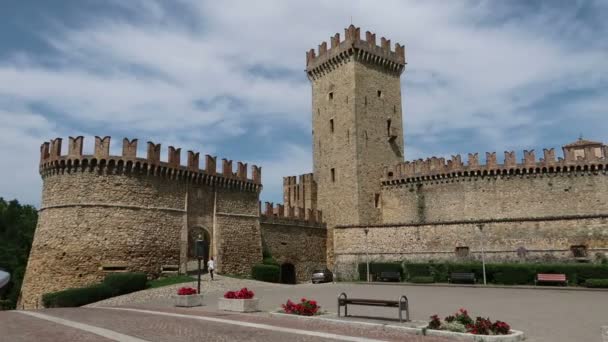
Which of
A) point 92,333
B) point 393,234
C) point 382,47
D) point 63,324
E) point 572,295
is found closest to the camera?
point 92,333

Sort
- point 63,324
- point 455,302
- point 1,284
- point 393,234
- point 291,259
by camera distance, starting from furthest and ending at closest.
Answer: point 291,259 → point 393,234 → point 455,302 → point 63,324 → point 1,284

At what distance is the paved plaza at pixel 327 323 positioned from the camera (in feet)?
35.7

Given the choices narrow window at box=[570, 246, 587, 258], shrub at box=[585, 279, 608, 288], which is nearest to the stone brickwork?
narrow window at box=[570, 246, 587, 258]

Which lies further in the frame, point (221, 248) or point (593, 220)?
point (221, 248)

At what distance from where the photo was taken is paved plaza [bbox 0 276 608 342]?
35.7 ft

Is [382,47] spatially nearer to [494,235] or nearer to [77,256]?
[494,235]

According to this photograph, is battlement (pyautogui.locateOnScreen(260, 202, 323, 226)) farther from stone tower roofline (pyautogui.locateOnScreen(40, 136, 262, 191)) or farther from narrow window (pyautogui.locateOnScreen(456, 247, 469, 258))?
narrow window (pyautogui.locateOnScreen(456, 247, 469, 258))

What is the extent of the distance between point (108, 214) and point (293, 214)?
580 inches

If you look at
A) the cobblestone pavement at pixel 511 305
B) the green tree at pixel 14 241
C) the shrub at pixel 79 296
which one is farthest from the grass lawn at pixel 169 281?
the green tree at pixel 14 241

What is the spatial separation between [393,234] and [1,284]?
31.1 metres

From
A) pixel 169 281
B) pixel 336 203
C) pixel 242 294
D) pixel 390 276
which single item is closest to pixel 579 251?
pixel 390 276

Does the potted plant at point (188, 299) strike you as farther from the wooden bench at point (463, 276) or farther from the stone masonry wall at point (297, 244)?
the stone masonry wall at point (297, 244)

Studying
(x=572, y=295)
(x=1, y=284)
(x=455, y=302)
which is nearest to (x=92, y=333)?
(x=1, y=284)

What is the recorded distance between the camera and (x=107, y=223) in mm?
25891
